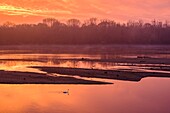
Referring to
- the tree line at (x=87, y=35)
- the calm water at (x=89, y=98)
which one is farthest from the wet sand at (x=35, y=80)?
the tree line at (x=87, y=35)

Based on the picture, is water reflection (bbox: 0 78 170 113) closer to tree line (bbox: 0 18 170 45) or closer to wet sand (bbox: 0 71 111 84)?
wet sand (bbox: 0 71 111 84)

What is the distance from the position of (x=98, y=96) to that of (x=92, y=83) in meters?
6.60

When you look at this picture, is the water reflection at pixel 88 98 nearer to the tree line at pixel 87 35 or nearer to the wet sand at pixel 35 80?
the wet sand at pixel 35 80

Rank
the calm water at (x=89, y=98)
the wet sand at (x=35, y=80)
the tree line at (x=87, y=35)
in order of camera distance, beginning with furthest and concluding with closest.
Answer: the tree line at (x=87, y=35), the wet sand at (x=35, y=80), the calm water at (x=89, y=98)

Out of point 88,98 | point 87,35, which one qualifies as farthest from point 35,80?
point 87,35

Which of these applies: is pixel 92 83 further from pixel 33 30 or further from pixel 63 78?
pixel 33 30

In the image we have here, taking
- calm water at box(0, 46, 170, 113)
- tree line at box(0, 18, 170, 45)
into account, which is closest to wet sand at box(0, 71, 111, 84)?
calm water at box(0, 46, 170, 113)

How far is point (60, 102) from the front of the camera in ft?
75.4

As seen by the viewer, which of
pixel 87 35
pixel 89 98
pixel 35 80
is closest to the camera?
pixel 89 98

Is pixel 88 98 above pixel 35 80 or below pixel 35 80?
below

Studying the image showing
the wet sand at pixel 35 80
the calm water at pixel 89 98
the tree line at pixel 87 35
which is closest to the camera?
the calm water at pixel 89 98

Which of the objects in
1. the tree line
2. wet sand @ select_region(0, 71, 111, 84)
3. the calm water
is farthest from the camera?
the tree line

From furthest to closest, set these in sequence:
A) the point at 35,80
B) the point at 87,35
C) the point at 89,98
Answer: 1. the point at 87,35
2. the point at 35,80
3. the point at 89,98

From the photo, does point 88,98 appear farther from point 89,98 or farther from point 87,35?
point 87,35
